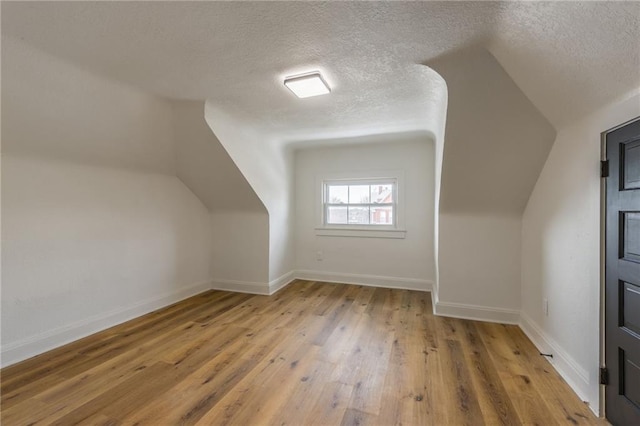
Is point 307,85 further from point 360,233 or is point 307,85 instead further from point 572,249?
point 360,233

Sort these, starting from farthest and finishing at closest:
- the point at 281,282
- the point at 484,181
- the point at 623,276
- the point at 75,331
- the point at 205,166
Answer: the point at 281,282, the point at 205,166, the point at 484,181, the point at 75,331, the point at 623,276

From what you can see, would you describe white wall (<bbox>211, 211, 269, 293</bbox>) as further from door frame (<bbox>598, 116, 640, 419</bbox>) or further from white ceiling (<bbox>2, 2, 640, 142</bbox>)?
door frame (<bbox>598, 116, 640, 419</bbox>)

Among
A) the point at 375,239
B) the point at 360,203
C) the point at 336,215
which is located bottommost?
the point at 375,239

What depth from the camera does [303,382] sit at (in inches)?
70.2

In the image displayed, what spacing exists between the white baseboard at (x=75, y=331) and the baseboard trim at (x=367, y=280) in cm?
199

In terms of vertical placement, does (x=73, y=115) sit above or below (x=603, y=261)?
above

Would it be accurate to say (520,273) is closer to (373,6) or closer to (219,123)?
(373,6)

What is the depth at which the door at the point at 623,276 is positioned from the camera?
131 cm

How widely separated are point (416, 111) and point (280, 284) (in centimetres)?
302

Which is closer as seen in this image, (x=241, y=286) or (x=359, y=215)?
(x=241, y=286)

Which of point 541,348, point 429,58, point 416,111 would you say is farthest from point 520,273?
point 429,58

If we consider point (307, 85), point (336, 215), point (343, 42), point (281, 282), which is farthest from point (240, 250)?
point (343, 42)

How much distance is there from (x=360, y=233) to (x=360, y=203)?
49 cm

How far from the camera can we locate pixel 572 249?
1831mm
